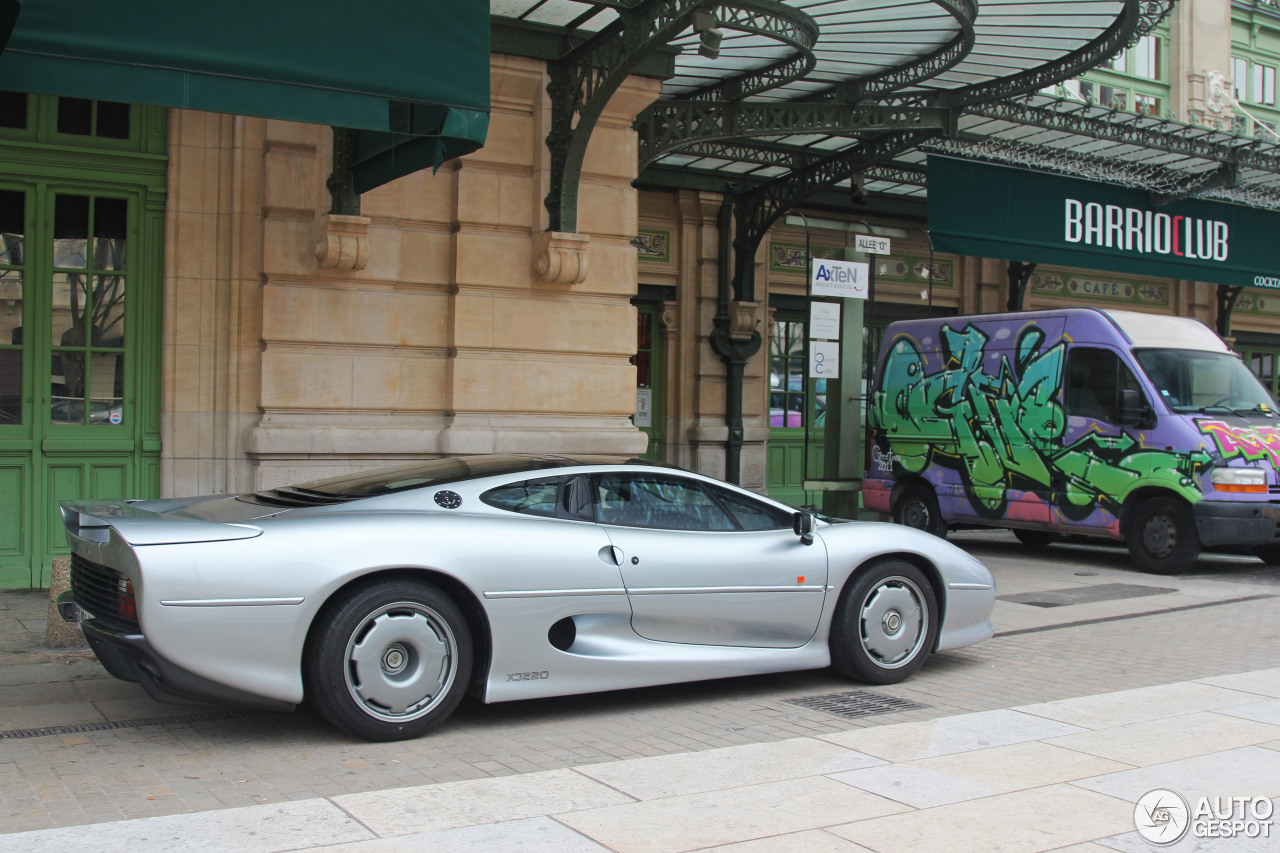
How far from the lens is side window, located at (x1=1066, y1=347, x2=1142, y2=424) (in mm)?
12086

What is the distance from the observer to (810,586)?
6.43m

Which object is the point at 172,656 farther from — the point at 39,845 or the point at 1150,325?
the point at 1150,325

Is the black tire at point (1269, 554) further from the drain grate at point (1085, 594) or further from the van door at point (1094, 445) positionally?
the drain grate at point (1085, 594)

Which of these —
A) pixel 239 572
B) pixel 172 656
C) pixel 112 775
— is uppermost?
pixel 239 572

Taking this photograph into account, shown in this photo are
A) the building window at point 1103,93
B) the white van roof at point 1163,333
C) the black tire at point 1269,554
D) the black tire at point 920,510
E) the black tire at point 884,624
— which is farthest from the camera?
the building window at point 1103,93

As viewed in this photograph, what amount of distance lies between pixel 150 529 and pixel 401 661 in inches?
46.8

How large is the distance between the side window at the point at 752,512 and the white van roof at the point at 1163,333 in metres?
7.03

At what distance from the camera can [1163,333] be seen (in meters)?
12.3

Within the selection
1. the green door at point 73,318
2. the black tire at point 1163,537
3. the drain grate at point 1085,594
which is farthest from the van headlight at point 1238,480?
the green door at point 73,318

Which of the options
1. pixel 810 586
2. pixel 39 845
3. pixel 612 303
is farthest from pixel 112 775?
pixel 612 303

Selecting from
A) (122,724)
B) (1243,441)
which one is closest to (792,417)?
(1243,441)

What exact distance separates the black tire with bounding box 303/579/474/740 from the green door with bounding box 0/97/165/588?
5353 millimetres

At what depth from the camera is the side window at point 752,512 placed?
6473mm

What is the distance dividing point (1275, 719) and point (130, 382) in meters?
→ 8.40
